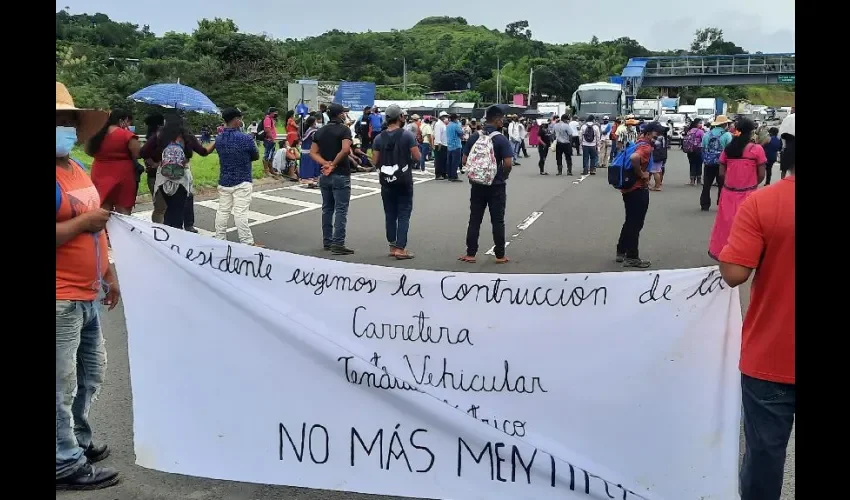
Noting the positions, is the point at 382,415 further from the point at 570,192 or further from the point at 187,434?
the point at 570,192

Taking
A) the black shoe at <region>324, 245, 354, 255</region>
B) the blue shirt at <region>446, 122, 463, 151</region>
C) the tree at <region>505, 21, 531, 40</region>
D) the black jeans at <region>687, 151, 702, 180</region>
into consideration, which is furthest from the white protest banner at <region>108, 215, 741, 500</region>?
the tree at <region>505, 21, 531, 40</region>

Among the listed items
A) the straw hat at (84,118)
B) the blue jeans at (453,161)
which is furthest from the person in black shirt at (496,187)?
the blue jeans at (453,161)

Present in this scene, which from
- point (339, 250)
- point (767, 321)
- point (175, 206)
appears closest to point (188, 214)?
point (175, 206)

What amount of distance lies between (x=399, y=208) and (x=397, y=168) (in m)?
0.52

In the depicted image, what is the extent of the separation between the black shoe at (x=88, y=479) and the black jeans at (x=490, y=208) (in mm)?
5805

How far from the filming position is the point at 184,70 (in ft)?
133

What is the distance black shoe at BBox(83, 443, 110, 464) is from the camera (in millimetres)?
4070

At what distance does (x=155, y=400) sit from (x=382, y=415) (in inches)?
42.9

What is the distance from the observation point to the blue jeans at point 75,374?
11.5 feet

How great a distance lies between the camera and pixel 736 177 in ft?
28.7

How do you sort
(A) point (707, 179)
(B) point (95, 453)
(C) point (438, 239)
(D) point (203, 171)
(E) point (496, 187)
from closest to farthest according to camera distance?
(B) point (95, 453), (E) point (496, 187), (C) point (438, 239), (A) point (707, 179), (D) point (203, 171)

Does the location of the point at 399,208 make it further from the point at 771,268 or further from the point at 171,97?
the point at 771,268

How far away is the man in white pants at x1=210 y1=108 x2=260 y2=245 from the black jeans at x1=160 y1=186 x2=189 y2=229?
0.62 meters

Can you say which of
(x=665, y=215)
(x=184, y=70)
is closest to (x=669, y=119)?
(x=184, y=70)
